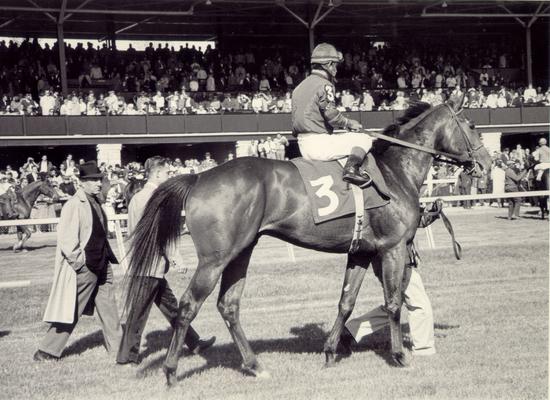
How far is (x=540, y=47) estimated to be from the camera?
37.5 metres

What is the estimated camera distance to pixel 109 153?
27.6 metres

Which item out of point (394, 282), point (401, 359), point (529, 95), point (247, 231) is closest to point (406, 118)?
point (394, 282)

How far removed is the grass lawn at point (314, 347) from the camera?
5570 mm

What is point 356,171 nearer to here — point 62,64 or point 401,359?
point 401,359

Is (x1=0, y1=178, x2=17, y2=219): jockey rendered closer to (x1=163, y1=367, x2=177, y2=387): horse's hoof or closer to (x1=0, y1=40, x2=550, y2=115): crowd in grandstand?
(x1=0, y1=40, x2=550, y2=115): crowd in grandstand

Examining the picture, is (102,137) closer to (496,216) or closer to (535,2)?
(496,216)

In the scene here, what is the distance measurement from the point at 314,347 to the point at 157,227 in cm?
192

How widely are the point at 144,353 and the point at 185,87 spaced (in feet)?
75.2

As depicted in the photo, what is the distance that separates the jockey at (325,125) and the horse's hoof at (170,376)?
2052 millimetres

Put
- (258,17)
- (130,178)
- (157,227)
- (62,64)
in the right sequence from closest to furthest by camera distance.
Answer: (157,227) → (130,178) → (62,64) → (258,17)

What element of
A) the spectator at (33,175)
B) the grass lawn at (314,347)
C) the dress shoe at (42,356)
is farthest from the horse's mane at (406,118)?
the spectator at (33,175)

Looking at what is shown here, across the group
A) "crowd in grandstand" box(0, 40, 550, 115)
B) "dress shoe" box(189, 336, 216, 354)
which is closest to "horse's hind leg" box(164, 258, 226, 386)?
"dress shoe" box(189, 336, 216, 354)

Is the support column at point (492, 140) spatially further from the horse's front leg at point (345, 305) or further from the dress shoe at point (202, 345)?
the dress shoe at point (202, 345)

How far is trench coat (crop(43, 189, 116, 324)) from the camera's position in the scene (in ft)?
22.0
